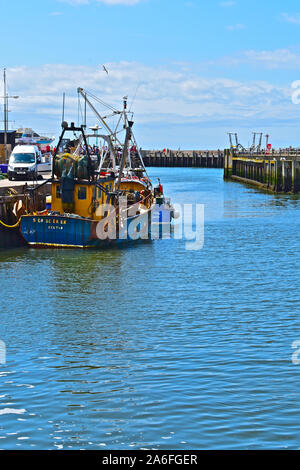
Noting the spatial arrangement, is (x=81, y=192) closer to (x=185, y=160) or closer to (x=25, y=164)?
(x=25, y=164)

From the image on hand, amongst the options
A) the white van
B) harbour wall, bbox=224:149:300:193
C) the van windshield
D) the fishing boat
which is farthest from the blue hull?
harbour wall, bbox=224:149:300:193

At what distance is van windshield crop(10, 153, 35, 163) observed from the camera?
44125mm

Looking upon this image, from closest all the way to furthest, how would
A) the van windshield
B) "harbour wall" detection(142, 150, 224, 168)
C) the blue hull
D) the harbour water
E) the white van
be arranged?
the harbour water, the blue hull, the white van, the van windshield, "harbour wall" detection(142, 150, 224, 168)

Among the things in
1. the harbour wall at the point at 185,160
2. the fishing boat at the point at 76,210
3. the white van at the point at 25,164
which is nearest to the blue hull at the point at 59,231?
the fishing boat at the point at 76,210

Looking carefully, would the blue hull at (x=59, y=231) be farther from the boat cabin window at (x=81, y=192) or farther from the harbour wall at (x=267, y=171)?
the harbour wall at (x=267, y=171)

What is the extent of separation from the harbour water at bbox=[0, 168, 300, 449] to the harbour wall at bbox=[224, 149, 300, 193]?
4676 centimetres

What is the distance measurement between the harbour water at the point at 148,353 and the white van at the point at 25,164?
14988 mm

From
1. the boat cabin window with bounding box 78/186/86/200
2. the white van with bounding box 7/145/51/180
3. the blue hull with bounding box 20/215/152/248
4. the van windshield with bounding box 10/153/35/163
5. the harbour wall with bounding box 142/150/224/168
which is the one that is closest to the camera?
the blue hull with bounding box 20/215/152/248

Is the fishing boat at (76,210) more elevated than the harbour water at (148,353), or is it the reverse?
the fishing boat at (76,210)

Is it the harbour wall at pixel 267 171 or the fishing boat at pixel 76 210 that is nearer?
the fishing boat at pixel 76 210

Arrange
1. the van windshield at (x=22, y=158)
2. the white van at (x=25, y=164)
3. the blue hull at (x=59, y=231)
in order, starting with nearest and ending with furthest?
the blue hull at (x=59, y=231) → the white van at (x=25, y=164) → the van windshield at (x=22, y=158)

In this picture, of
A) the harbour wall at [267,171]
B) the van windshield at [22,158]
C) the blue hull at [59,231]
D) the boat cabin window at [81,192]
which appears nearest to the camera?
the blue hull at [59,231]

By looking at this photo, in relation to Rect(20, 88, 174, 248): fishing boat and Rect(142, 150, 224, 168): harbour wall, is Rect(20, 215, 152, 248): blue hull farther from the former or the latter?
Rect(142, 150, 224, 168): harbour wall

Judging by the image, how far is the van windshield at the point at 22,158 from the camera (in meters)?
44.1
